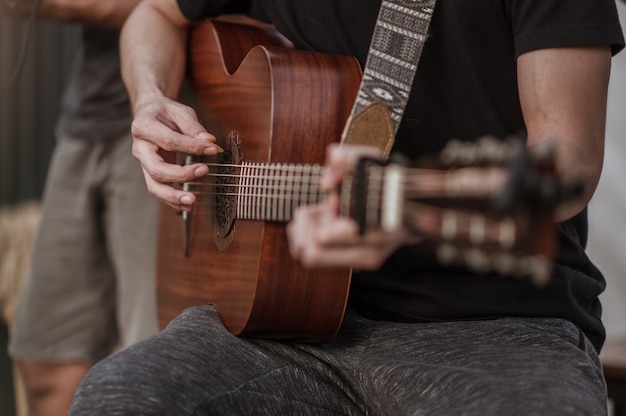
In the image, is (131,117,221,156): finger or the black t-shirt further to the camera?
(131,117,221,156): finger

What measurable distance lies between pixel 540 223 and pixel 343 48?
2.30ft

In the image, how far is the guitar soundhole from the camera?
1.39m

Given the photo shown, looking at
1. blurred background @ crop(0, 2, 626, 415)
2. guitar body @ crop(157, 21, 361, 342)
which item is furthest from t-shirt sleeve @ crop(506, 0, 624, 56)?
blurred background @ crop(0, 2, 626, 415)

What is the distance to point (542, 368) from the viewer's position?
1.12 metres

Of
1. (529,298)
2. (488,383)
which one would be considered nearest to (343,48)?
(529,298)

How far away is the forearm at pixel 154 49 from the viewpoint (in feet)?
5.57

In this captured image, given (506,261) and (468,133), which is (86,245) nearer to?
(468,133)

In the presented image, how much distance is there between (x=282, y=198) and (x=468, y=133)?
328mm

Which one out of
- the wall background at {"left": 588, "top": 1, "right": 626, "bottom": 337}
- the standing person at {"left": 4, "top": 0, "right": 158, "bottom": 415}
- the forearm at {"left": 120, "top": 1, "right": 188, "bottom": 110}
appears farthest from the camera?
the wall background at {"left": 588, "top": 1, "right": 626, "bottom": 337}

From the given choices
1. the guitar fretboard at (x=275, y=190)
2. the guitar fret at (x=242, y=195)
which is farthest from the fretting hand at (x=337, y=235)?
the guitar fret at (x=242, y=195)

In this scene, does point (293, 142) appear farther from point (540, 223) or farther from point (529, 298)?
point (540, 223)

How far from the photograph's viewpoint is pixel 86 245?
2.27 m

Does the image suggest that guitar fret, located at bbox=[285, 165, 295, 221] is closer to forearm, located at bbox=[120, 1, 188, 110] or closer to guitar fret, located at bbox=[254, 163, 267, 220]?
guitar fret, located at bbox=[254, 163, 267, 220]

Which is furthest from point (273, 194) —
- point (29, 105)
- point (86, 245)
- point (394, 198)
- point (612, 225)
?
point (29, 105)
